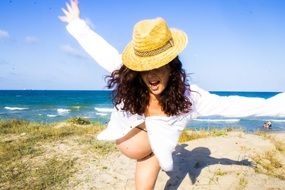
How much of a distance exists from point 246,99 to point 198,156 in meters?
4.09

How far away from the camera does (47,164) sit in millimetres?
7656

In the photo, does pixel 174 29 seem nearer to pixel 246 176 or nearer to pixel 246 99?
pixel 246 99

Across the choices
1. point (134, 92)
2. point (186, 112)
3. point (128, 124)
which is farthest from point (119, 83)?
point (186, 112)

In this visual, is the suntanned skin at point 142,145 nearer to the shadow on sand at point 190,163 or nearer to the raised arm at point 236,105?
the raised arm at point 236,105

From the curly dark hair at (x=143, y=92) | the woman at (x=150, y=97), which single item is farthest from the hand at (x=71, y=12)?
the curly dark hair at (x=143, y=92)

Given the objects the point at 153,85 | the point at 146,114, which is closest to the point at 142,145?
the point at 146,114

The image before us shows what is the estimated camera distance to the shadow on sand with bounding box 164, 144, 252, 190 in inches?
255

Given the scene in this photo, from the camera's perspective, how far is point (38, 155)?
828 cm

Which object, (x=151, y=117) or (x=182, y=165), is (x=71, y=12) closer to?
(x=151, y=117)

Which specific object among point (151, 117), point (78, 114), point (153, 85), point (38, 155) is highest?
point (153, 85)

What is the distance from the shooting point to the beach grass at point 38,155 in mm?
6800

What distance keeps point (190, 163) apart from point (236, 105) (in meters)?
3.67

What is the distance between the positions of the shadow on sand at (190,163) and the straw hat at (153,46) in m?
3.30

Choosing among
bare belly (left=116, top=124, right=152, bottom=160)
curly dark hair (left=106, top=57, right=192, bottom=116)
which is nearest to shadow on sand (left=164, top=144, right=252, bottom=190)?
bare belly (left=116, top=124, right=152, bottom=160)
